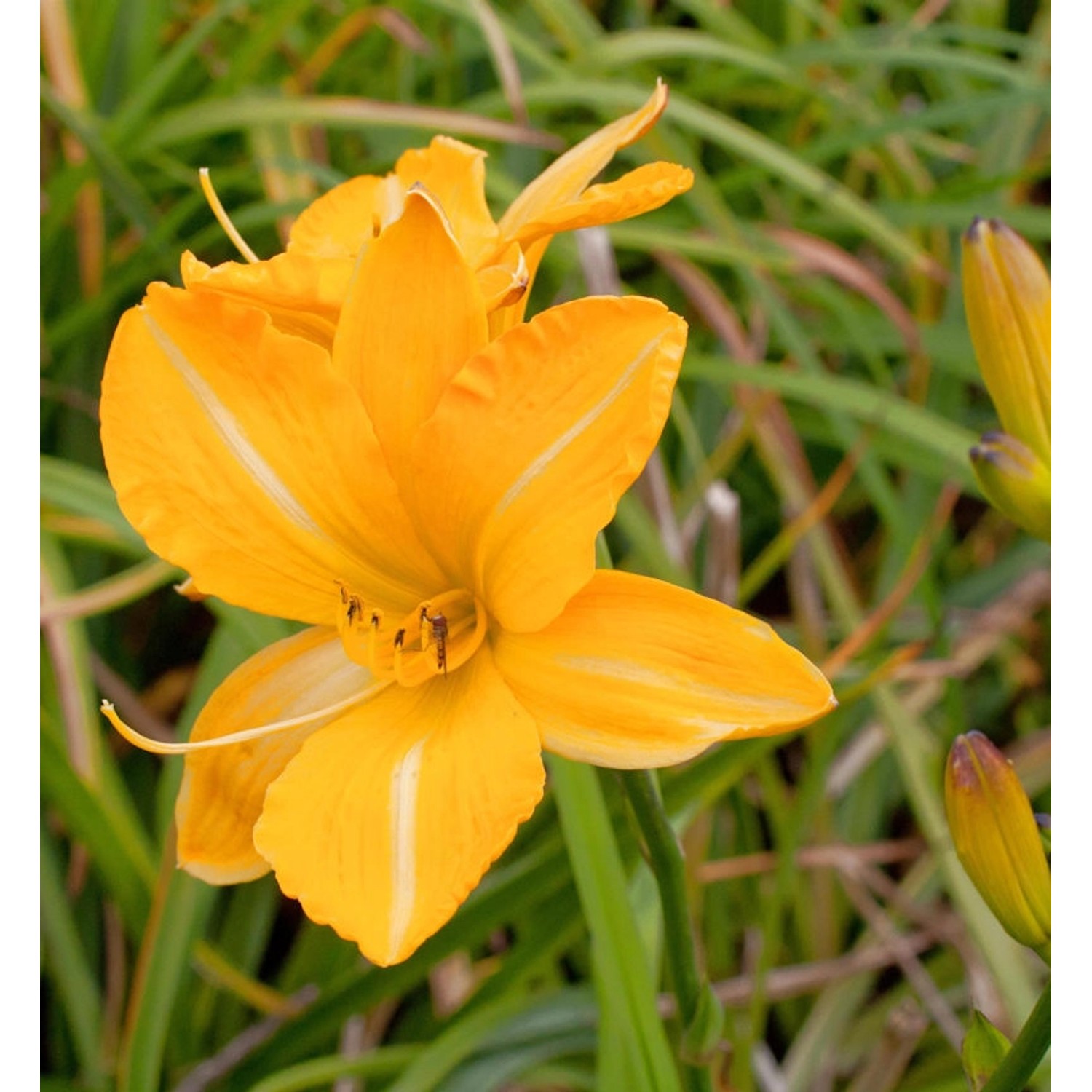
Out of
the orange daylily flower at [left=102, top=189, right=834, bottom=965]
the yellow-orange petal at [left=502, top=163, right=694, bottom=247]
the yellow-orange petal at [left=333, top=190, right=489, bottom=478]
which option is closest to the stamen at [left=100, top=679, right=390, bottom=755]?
the orange daylily flower at [left=102, top=189, right=834, bottom=965]

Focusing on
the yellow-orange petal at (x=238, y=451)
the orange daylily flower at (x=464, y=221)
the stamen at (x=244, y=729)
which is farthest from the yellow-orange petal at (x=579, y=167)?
the stamen at (x=244, y=729)

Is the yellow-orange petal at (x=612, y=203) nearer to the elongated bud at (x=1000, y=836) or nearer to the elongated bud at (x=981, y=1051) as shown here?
the elongated bud at (x=1000, y=836)

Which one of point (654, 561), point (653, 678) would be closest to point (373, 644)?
point (653, 678)

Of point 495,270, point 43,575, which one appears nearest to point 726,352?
point 43,575

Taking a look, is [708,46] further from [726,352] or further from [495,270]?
[495,270]

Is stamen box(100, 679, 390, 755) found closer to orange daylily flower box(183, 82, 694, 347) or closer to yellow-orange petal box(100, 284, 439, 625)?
yellow-orange petal box(100, 284, 439, 625)

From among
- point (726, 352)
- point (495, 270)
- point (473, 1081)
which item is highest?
point (495, 270)

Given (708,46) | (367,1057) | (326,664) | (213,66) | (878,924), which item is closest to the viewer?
(326,664)
